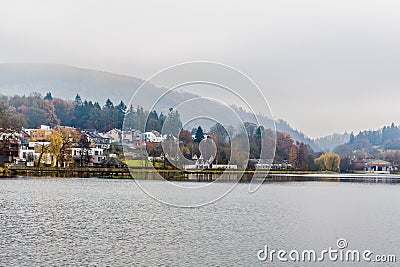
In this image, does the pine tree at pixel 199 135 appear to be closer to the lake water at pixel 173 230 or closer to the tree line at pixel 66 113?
the lake water at pixel 173 230

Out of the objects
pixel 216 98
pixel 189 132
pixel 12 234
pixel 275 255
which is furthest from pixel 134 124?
pixel 275 255

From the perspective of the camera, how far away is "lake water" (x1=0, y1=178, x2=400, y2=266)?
74.2 ft

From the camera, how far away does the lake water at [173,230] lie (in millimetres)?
22609

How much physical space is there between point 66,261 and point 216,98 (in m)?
14.1

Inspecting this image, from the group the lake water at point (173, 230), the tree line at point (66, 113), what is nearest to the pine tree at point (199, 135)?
the lake water at point (173, 230)

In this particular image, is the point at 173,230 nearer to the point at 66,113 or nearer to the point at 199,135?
the point at 199,135

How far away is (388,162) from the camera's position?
18988 cm

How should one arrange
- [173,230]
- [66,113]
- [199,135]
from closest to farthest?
[173,230]
[199,135]
[66,113]

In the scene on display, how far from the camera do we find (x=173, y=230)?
29.4 m

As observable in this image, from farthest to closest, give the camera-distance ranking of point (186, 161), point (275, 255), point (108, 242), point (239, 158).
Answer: point (186, 161) → point (239, 158) → point (108, 242) → point (275, 255)

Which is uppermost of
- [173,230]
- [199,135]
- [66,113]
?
[66,113]

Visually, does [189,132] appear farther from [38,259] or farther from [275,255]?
[38,259]

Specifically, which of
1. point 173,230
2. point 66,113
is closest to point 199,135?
point 173,230

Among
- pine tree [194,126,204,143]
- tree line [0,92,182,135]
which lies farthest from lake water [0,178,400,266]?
tree line [0,92,182,135]
